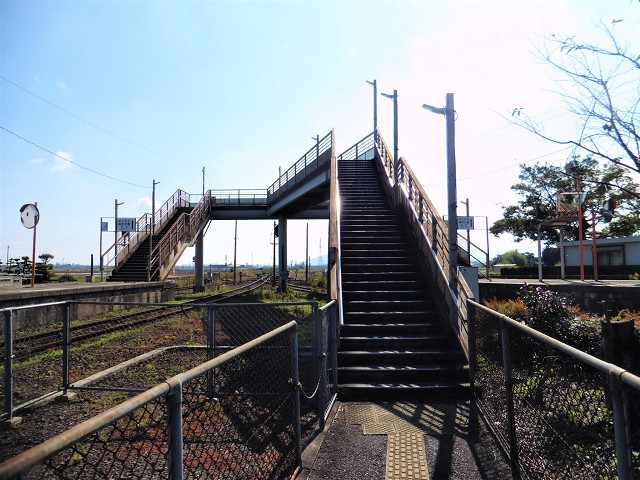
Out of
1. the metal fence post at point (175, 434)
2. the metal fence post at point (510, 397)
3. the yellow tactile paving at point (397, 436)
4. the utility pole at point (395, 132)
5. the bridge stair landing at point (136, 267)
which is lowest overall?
the yellow tactile paving at point (397, 436)

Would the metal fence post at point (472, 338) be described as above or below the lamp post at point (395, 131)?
below

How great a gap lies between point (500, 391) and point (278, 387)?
2.54 metres

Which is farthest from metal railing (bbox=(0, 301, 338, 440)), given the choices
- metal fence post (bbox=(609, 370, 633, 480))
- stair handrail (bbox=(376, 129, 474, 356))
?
metal fence post (bbox=(609, 370, 633, 480))

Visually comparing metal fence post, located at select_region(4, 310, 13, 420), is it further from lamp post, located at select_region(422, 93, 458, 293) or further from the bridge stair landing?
the bridge stair landing

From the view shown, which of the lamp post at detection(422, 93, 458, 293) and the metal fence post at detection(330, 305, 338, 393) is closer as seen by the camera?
the metal fence post at detection(330, 305, 338, 393)

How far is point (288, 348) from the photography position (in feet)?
11.7

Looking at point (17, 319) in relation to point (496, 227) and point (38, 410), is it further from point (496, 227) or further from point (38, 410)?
point (496, 227)

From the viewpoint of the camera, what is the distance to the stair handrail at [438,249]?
6578 mm

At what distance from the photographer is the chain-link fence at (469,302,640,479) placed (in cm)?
268

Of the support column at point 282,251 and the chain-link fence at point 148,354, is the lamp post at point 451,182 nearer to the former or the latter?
the chain-link fence at point 148,354

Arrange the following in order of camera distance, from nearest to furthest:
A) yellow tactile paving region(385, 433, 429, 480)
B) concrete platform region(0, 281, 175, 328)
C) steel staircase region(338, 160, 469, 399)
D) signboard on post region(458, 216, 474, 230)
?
1. yellow tactile paving region(385, 433, 429, 480)
2. steel staircase region(338, 160, 469, 399)
3. concrete platform region(0, 281, 175, 328)
4. signboard on post region(458, 216, 474, 230)

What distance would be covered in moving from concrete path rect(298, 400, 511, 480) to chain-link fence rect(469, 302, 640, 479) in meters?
0.28

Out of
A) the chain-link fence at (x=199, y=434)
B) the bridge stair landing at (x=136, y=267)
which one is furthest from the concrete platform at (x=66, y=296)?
the chain-link fence at (x=199, y=434)

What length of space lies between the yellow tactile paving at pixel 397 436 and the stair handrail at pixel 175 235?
54.2 ft
